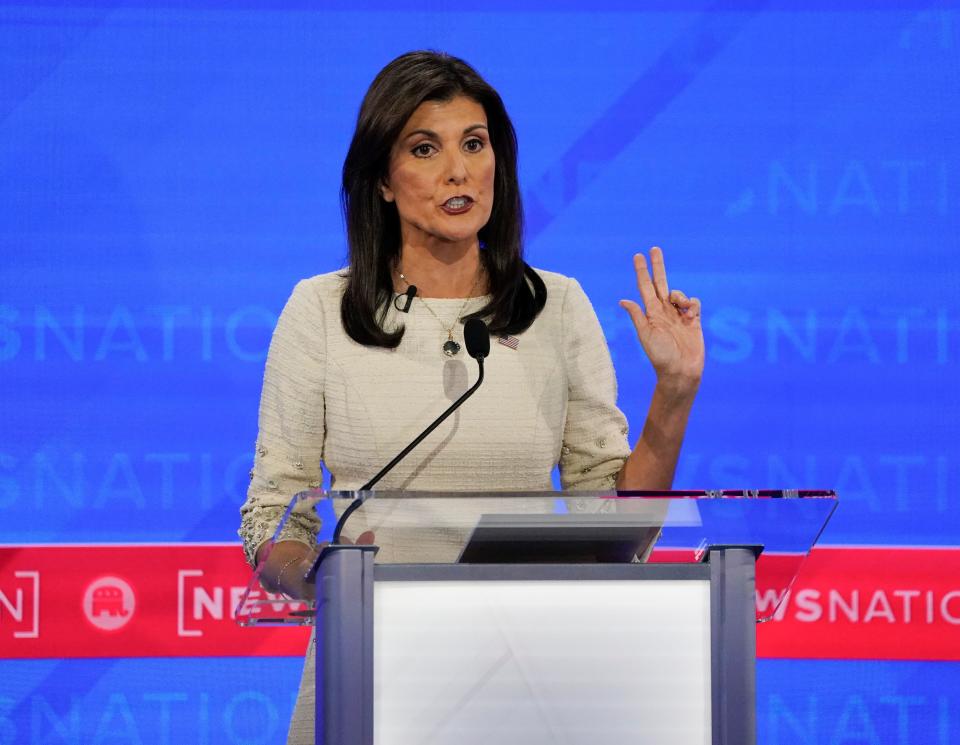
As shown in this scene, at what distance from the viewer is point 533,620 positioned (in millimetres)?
1142

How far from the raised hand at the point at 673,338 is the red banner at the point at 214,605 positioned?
4.20ft

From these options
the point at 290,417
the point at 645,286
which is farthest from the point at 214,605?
the point at 645,286

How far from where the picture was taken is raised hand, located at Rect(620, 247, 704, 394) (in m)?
1.68

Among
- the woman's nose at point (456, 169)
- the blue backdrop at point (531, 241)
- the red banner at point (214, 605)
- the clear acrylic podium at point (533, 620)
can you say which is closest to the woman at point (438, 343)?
the woman's nose at point (456, 169)

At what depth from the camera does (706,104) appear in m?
2.98

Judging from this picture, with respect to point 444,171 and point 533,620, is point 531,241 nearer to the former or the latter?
point 444,171

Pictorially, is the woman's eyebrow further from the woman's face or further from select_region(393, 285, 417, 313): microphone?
select_region(393, 285, 417, 313): microphone

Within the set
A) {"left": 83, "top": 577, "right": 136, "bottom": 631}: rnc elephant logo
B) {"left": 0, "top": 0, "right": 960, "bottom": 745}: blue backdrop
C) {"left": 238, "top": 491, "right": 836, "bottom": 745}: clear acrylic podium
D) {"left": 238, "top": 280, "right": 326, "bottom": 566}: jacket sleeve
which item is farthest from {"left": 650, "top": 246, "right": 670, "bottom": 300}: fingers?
{"left": 83, "top": 577, "right": 136, "bottom": 631}: rnc elephant logo

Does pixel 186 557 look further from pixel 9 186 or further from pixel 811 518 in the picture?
pixel 811 518

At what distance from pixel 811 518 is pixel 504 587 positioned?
0.97ft

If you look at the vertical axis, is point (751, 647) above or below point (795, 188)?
below

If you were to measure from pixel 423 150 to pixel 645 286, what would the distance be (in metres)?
0.41

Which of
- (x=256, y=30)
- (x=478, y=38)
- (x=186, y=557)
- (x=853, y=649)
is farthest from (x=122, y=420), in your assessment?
(x=853, y=649)

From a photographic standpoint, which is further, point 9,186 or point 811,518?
point 9,186
